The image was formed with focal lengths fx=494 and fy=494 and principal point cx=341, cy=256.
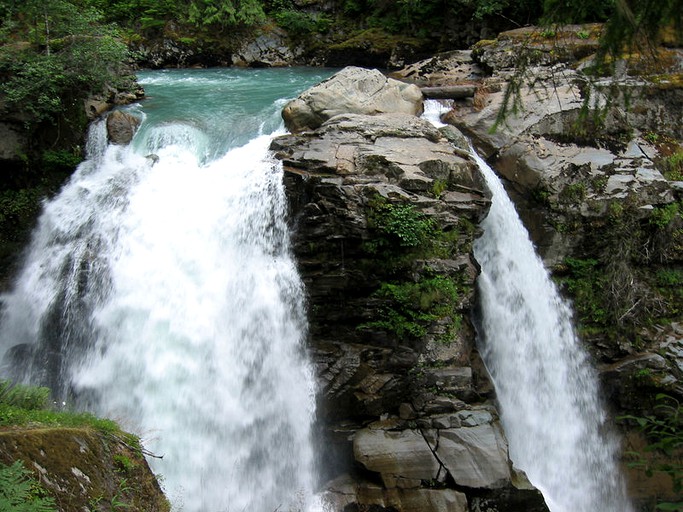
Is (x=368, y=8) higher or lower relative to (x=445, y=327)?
higher

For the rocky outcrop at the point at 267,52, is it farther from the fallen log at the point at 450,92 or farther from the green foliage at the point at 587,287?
the green foliage at the point at 587,287

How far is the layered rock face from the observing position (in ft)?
22.9

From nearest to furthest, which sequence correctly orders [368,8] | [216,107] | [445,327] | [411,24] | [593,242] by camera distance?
[445,327], [593,242], [216,107], [411,24], [368,8]

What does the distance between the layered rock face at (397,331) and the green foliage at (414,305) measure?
17mm

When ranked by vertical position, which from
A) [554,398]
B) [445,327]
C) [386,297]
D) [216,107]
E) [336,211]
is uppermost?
[216,107]

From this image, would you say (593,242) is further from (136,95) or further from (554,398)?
(136,95)

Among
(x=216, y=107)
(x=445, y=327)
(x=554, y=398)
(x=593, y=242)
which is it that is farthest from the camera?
(x=216, y=107)

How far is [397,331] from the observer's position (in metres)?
7.72

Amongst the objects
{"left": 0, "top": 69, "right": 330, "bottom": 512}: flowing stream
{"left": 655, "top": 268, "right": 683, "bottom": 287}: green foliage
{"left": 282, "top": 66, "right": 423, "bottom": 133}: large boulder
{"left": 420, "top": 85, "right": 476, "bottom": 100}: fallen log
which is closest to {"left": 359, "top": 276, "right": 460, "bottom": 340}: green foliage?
{"left": 0, "top": 69, "right": 330, "bottom": 512}: flowing stream

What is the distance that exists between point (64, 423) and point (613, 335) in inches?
340

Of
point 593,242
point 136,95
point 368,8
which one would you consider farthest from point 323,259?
point 368,8

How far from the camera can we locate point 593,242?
940 centimetres

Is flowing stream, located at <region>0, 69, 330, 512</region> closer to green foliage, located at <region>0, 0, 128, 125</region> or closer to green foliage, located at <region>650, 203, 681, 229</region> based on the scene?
green foliage, located at <region>0, 0, 128, 125</region>

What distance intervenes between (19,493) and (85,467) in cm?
122
